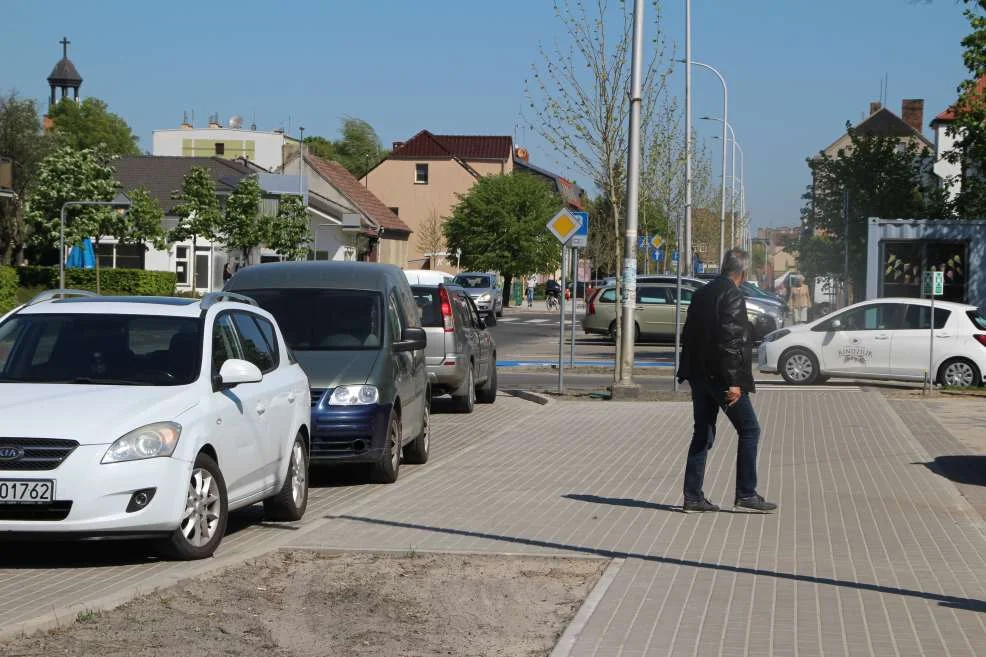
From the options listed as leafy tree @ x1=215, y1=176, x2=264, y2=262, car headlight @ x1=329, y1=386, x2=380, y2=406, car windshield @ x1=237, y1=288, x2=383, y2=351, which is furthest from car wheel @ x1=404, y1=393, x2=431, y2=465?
leafy tree @ x1=215, y1=176, x2=264, y2=262

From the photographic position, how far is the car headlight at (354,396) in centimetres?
1190

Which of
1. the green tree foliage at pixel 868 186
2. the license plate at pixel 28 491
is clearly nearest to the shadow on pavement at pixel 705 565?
the license plate at pixel 28 491

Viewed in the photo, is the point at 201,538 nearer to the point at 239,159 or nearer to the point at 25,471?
the point at 25,471

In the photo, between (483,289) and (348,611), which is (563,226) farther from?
(483,289)

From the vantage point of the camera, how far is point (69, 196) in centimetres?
6053

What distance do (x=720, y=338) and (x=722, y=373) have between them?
24 centimetres

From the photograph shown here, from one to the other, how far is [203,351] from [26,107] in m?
61.9

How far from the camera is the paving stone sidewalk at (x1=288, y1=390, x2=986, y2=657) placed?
6.56 metres

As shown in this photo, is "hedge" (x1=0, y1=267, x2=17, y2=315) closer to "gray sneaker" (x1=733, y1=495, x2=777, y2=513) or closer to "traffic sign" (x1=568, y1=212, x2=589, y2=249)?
"traffic sign" (x1=568, y1=212, x2=589, y2=249)

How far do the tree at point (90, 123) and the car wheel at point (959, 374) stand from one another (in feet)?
344

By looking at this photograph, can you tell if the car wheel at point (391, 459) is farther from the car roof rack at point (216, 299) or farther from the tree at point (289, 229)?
the tree at point (289, 229)

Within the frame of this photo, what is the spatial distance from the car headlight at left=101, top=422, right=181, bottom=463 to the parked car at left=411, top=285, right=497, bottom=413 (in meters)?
10.0

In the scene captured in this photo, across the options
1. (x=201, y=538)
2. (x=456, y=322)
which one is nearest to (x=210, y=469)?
(x=201, y=538)

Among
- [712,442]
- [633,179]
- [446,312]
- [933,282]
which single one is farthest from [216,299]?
[933,282]
